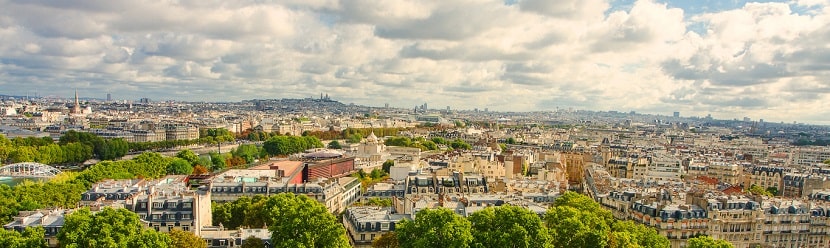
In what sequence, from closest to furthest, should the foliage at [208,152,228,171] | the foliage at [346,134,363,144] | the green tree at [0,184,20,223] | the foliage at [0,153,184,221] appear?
the green tree at [0,184,20,223]
the foliage at [0,153,184,221]
the foliage at [208,152,228,171]
the foliage at [346,134,363,144]

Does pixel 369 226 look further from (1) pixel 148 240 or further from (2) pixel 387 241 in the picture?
(1) pixel 148 240

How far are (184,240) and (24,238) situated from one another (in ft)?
26.8

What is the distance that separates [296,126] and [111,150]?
273 feet

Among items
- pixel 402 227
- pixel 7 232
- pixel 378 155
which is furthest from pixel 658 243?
pixel 378 155

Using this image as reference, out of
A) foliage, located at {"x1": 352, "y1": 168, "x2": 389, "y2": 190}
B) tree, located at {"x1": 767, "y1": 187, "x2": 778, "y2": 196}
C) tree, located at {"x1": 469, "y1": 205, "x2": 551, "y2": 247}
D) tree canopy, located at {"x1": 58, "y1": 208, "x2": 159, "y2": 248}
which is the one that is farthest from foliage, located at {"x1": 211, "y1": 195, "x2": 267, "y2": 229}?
tree, located at {"x1": 767, "y1": 187, "x2": 778, "y2": 196}

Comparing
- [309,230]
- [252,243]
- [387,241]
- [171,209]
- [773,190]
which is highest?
[171,209]

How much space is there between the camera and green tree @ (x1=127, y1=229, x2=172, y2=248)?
32.9m

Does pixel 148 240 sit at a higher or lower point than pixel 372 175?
higher

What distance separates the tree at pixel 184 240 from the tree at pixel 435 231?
37.3 ft

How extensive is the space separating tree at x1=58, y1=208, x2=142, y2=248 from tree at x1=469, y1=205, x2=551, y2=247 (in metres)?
19.0

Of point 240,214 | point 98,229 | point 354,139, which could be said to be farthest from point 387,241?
point 354,139

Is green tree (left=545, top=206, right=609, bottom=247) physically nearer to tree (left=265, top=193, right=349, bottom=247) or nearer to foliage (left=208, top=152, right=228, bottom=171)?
tree (left=265, top=193, right=349, bottom=247)

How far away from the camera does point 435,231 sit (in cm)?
3356

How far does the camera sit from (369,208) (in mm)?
44750
